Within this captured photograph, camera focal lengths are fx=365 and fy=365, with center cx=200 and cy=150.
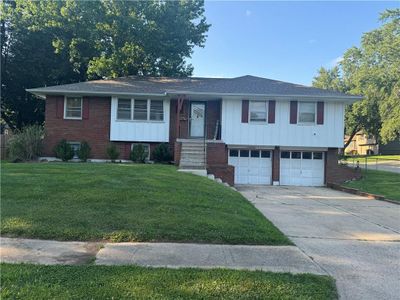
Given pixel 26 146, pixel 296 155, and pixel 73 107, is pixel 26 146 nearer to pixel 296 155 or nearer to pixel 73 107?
pixel 73 107

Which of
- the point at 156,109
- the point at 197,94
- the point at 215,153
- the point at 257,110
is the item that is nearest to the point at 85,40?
the point at 156,109

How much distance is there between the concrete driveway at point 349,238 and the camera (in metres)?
4.82

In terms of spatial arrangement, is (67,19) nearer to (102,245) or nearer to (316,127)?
(316,127)

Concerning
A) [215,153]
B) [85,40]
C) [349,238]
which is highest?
[85,40]

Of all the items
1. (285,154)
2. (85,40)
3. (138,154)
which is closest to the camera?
(138,154)

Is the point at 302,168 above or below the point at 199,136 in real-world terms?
below

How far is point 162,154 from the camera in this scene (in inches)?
753

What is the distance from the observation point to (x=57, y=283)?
410 cm

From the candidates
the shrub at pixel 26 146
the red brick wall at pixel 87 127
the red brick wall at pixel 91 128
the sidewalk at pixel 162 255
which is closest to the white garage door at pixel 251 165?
the red brick wall at pixel 91 128

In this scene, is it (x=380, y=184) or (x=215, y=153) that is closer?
(x=215, y=153)

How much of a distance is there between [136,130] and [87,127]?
108 inches

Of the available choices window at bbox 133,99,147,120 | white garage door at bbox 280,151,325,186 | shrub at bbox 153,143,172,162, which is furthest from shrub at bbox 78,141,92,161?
white garage door at bbox 280,151,325,186

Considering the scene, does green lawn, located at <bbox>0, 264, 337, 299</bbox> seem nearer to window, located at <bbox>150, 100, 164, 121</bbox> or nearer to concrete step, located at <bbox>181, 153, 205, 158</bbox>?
concrete step, located at <bbox>181, 153, 205, 158</bbox>

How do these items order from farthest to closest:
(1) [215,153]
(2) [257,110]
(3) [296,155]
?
1. (3) [296,155]
2. (2) [257,110]
3. (1) [215,153]
